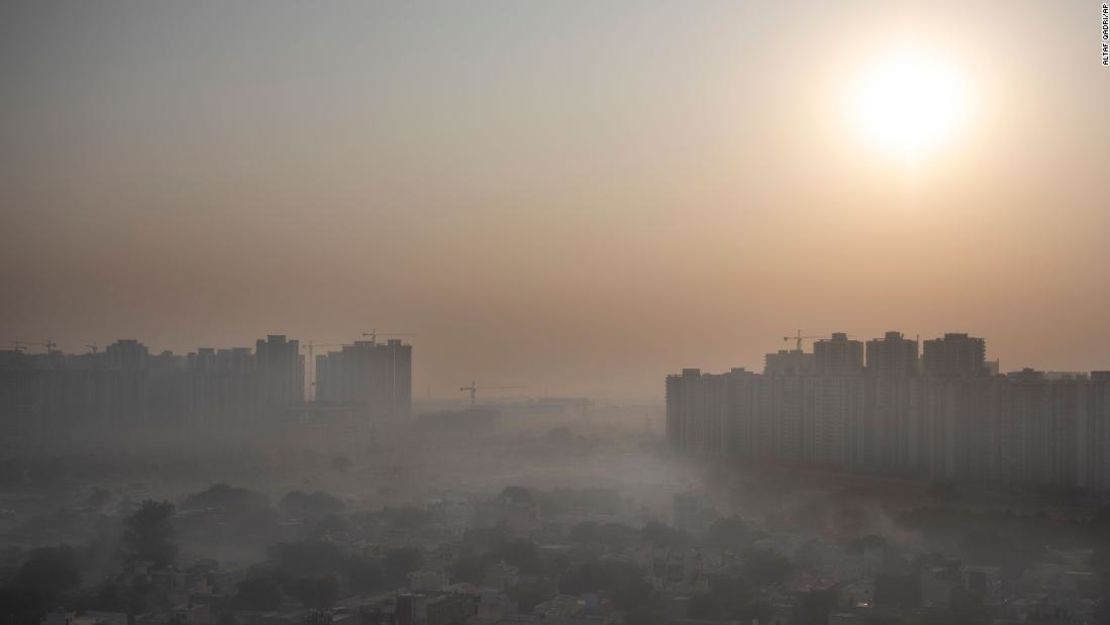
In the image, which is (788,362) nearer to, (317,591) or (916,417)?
(916,417)

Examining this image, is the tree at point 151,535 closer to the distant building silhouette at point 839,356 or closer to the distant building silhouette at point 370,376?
the distant building silhouette at point 839,356

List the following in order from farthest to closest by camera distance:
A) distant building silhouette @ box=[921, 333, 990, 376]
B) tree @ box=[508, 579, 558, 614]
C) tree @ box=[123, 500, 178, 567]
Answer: distant building silhouette @ box=[921, 333, 990, 376]
tree @ box=[123, 500, 178, 567]
tree @ box=[508, 579, 558, 614]

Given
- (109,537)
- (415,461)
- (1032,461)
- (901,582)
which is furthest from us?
(415,461)

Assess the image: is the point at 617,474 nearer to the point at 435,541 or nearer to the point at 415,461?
the point at 415,461

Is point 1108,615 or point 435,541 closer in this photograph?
point 1108,615

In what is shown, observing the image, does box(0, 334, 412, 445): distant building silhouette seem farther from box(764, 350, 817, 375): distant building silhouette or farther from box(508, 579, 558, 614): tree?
box(508, 579, 558, 614): tree

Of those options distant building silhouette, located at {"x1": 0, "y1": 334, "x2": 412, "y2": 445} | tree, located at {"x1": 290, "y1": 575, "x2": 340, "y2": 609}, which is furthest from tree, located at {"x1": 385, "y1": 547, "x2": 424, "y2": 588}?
distant building silhouette, located at {"x1": 0, "y1": 334, "x2": 412, "y2": 445}

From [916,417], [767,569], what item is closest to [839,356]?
[916,417]

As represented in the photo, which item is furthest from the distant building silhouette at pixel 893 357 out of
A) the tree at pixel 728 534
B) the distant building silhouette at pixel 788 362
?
the tree at pixel 728 534

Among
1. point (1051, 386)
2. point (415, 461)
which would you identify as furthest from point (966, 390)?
point (415, 461)
